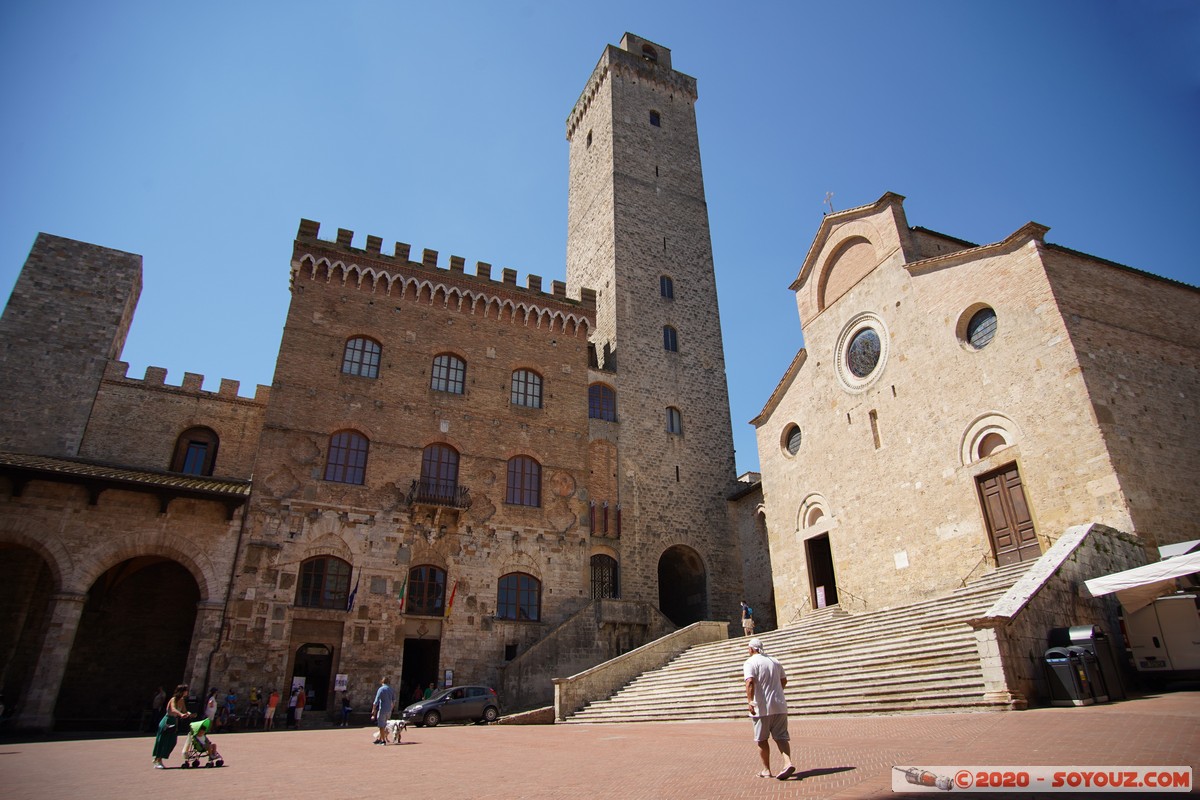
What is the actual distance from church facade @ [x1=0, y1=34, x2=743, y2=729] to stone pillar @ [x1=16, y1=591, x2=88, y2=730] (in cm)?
5

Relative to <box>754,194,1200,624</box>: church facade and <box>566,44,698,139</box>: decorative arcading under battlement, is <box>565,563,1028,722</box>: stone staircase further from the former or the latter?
<box>566,44,698,139</box>: decorative arcading under battlement

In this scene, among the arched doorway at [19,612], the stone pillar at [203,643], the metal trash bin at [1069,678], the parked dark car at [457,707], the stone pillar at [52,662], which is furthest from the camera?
the arched doorway at [19,612]

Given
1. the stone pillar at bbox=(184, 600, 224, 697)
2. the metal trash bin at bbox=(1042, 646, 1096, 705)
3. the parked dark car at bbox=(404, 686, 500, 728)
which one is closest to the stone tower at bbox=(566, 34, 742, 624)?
the parked dark car at bbox=(404, 686, 500, 728)

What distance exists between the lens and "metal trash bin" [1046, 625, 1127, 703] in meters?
9.48

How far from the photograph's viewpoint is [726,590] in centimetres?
2584

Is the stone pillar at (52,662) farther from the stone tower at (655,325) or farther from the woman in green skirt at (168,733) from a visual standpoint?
the stone tower at (655,325)

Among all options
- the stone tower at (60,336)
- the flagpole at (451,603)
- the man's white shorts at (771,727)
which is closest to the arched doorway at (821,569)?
the flagpole at (451,603)

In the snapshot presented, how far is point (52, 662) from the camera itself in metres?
16.1

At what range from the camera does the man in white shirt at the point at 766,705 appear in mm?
6102

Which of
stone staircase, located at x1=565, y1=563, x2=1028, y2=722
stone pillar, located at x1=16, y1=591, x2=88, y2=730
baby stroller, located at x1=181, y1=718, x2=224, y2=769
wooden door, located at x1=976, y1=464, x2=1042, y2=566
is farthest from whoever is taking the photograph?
stone pillar, located at x1=16, y1=591, x2=88, y2=730

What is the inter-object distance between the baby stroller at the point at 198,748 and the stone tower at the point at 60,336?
617 inches

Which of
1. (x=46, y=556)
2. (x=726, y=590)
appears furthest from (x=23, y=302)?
(x=726, y=590)

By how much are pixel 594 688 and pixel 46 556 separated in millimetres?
14317

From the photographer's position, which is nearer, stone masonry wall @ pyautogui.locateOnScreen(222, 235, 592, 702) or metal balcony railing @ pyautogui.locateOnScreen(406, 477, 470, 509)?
stone masonry wall @ pyautogui.locateOnScreen(222, 235, 592, 702)
